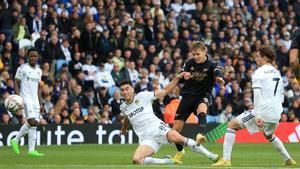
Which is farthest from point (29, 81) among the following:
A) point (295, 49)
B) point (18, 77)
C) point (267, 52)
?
point (295, 49)

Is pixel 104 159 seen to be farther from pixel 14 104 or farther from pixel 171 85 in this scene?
pixel 171 85

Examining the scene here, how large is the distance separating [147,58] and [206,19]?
3.86 meters

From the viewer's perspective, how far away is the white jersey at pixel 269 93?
15.2 metres

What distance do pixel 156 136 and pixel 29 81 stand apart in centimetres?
536

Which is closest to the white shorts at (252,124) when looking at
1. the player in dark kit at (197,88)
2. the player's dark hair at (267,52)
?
the player's dark hair at (267,52)

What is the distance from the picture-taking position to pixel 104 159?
18016 mm

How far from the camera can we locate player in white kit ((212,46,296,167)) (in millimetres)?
15180

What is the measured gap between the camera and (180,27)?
104 feet

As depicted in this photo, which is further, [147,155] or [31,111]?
[31,111]

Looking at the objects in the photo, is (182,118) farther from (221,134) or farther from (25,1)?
(25,1)

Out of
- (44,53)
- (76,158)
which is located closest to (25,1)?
(44,53)

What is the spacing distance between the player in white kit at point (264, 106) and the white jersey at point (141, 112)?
4.94ft

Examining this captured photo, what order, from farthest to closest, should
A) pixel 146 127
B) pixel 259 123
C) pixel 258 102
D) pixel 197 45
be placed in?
pixel 197 45 → pixel 146 127 → pixel 258 102 → pixel 259 123

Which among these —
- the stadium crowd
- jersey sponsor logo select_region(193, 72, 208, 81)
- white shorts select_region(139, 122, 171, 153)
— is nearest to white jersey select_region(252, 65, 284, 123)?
white shorts select_region(139, 122, 171, 153)
